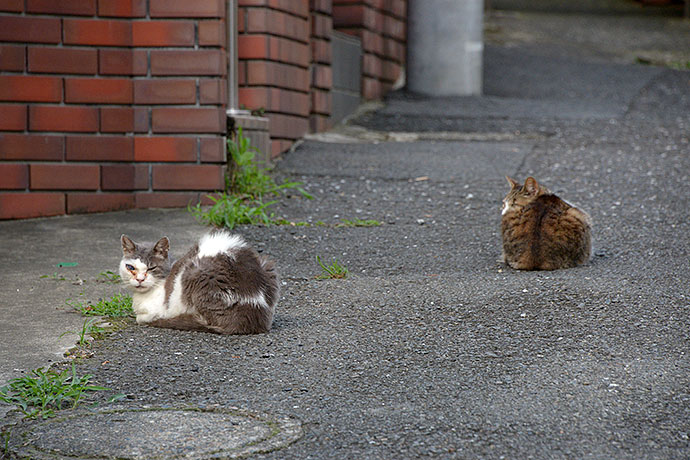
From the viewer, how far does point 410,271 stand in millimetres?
4414

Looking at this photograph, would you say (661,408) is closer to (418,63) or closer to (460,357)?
(460,357)

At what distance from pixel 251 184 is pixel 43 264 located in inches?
69.1

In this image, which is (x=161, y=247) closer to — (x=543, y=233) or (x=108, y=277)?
(x=108, y=277)

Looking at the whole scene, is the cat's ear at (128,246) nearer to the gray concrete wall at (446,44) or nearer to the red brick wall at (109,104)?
the red brick wall at (109,104)

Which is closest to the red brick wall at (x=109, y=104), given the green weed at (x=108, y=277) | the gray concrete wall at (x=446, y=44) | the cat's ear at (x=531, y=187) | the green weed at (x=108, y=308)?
the green weed at (x=108, y=277)

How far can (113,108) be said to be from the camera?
5645 millimetres

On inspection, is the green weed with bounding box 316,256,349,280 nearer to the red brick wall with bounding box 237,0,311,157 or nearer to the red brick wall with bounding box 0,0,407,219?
the red brick wall with bounding box 0,0,407,219

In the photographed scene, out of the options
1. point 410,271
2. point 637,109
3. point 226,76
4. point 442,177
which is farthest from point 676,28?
point 410,271

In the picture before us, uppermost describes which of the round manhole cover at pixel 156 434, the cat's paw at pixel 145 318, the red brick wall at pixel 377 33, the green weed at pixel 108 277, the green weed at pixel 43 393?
the red brick wall at pixel 377 33

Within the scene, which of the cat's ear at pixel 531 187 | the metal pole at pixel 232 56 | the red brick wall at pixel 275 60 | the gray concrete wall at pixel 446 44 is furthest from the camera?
the gray concrete wall at pixel 446 44

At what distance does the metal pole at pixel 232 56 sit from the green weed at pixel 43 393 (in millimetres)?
3366

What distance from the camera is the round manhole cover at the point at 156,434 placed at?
2.31m

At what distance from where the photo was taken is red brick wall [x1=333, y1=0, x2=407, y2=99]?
870cm

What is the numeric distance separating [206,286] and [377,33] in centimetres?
635
